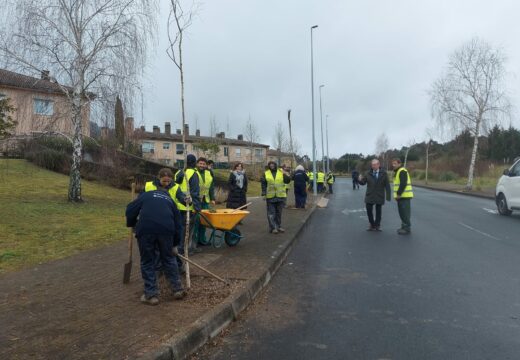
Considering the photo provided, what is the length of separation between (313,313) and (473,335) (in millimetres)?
1621

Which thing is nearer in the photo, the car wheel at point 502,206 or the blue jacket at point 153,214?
the blue jacket at point 153,214

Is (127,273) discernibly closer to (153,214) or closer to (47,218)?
(153,214)

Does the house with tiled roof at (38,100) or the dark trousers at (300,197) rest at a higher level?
the house with tiled roof at (38,100)

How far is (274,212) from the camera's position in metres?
10.7

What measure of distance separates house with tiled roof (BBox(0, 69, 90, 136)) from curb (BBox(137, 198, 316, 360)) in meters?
10.8

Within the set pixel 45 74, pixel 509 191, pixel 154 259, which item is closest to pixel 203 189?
pixel 154 259

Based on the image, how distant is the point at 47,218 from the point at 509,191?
1360 cm

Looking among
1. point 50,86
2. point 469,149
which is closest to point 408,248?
point 50,86

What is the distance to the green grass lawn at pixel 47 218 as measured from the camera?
8117 mm

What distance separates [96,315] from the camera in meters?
4.65

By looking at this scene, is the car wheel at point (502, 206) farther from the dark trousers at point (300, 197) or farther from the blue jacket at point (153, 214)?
the blue jacket at point (153, 214)

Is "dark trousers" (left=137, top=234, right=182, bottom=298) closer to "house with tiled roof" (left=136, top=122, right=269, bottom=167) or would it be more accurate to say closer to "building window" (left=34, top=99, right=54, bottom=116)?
"building window" (left=34, top=99, right=54, bottom=116)

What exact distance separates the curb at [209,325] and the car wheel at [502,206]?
11.3 meters

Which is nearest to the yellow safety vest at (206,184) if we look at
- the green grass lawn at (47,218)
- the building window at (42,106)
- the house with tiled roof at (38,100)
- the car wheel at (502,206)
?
the green grass lawn at (47,218)
